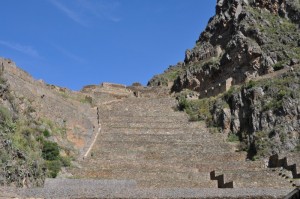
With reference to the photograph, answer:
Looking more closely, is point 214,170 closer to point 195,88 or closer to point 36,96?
point 36,96

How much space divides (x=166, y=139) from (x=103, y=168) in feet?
24.3

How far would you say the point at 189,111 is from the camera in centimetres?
4025

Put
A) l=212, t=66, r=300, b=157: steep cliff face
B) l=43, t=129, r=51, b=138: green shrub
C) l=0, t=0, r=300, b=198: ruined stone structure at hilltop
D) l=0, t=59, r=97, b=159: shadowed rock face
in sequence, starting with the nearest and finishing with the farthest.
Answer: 1. l=0, t=0, r=300, b=198: ruined stone structure at hilltop
2. l=43, t=129, r=51, b=138: green shrub
3. l=212, t=66, r=300, b=157: steep cliff face
4. l=0, t=59, r=97, b=159: shadowed rock face

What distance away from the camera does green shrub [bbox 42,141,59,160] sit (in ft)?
89.7

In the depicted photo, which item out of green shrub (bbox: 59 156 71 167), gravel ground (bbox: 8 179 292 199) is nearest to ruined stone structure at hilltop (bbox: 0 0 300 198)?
gravel ground (bbox: 8 179 292 199)

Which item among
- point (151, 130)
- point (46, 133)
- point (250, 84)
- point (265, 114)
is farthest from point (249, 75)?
point (46, 133)

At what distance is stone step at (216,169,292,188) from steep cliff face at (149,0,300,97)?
16710 millimetres

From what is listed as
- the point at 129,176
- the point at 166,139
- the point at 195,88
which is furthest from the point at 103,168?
the point at 195,88

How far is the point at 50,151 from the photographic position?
27750 mm

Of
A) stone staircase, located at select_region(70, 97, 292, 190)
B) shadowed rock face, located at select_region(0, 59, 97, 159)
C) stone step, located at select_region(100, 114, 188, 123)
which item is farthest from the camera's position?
stone step, located at select_region(100, 114, 188, 123)

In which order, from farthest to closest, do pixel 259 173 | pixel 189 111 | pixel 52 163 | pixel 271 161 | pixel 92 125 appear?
pixel 189 111, pixel 92 125, pixel 271 161, pixel 52 163, pixel 259 173

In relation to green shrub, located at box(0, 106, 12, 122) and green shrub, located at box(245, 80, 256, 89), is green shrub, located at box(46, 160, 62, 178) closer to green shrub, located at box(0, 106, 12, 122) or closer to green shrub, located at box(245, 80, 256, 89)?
green shrub, located at box(0, 106, 12, 122)

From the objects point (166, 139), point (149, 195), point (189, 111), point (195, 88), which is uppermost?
point (195, 88)

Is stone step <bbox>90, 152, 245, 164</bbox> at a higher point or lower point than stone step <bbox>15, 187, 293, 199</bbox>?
higher
